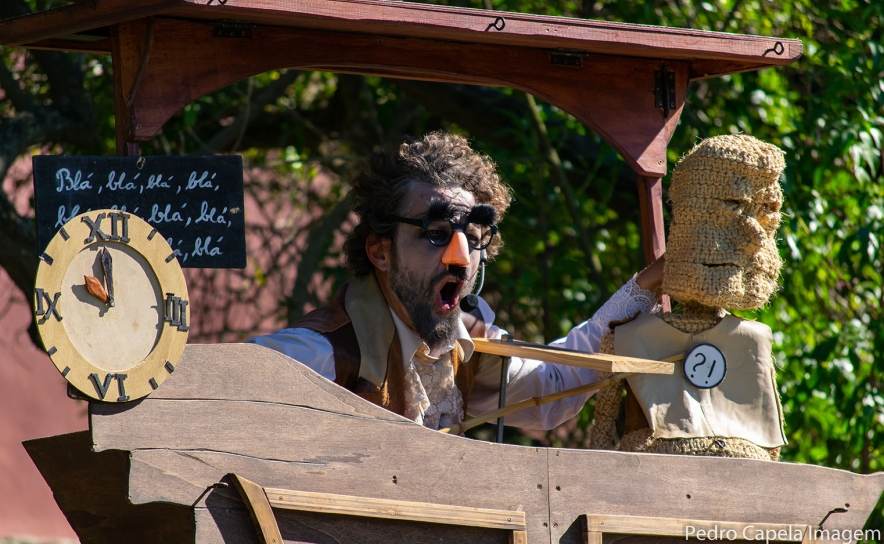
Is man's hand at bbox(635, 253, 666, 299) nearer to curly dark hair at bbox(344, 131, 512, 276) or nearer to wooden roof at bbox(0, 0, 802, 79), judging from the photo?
curly dark hair at bbox(344, 131, 512, 276)

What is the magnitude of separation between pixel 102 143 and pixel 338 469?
311 centimetres

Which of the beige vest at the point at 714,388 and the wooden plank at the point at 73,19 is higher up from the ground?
the wooden plank at the point at 73,19

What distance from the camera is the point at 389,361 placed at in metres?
3.03

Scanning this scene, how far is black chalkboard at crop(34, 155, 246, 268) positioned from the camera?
8.14ft

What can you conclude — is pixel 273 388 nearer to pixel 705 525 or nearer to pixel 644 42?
pixel 705 525

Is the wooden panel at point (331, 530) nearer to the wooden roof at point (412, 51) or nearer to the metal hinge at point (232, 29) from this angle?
the wooden roof at point (412, 51)

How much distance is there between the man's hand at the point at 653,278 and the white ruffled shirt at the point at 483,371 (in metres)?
0.02

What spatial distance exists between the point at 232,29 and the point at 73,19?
0.37 m

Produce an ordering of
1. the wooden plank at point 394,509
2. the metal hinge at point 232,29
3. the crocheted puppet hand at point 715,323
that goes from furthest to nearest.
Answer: the crocheted puppet hand at point 715,323 → the metal hinge at point 232,29 → the wooden plank at point 394,509

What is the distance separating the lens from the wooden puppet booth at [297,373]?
218cm

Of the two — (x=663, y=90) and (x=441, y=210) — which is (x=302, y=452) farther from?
(x=663, y=90)

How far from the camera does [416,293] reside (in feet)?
9.97

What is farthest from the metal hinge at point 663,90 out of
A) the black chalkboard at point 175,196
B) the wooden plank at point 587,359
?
the black chalkboard at point 175,196

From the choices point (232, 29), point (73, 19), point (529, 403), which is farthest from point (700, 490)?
point (73, 19)
